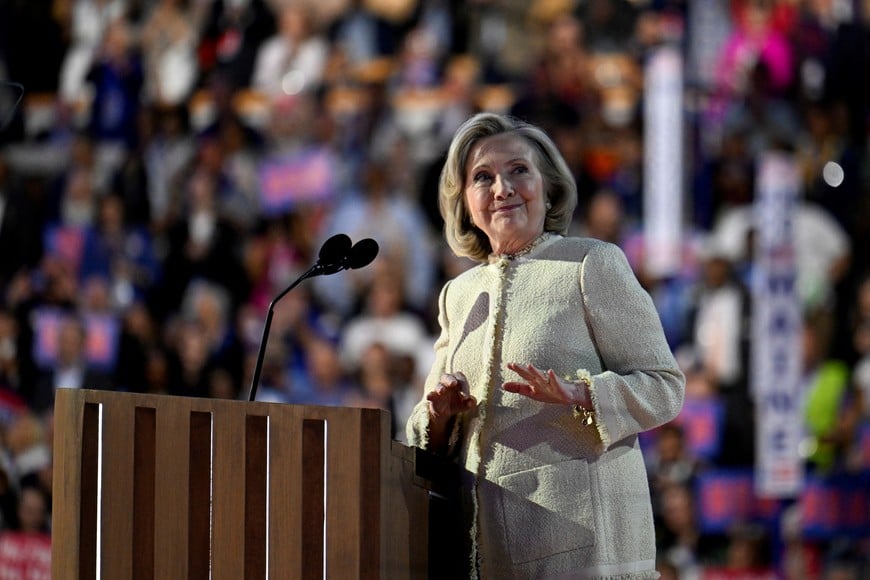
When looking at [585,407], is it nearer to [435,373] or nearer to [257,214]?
[435,373]

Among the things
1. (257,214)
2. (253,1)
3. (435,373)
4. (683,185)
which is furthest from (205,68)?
(435,373)

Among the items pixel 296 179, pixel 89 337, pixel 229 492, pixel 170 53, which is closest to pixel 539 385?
pixel 229 492

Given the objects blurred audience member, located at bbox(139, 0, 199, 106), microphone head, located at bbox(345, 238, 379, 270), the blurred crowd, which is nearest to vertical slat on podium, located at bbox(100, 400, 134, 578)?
microphone head, located at bbox(345, 238, 379, 270)

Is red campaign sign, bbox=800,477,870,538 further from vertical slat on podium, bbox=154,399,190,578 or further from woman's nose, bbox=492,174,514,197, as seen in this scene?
vertical slat on podium, bbox=154,399,190,578

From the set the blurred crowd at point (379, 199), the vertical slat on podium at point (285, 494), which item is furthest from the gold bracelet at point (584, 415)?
the blurred crowd at point (379, 199)

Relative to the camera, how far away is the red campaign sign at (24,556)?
6.16 metres

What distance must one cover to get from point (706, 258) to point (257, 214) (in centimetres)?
227

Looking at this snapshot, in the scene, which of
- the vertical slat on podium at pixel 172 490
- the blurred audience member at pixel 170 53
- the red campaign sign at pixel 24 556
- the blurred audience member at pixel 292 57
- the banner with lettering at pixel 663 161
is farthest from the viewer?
the blurred audience member at pixel 170 53

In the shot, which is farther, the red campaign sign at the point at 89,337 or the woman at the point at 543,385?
the red campaign sign at the point at 89,337

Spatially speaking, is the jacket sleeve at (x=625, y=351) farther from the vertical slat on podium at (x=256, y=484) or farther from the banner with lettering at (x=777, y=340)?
the banner with lettering at (x=777, y=340)

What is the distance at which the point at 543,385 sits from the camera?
201 centimetres

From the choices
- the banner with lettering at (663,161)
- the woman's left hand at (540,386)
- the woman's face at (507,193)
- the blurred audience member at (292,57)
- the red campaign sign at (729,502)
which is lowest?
the red campaign sign at (729,502)

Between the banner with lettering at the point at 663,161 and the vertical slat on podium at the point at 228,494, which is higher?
the banner with lettering at the point at 663,161

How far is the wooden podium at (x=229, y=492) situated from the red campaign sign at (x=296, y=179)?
13.5 feet
